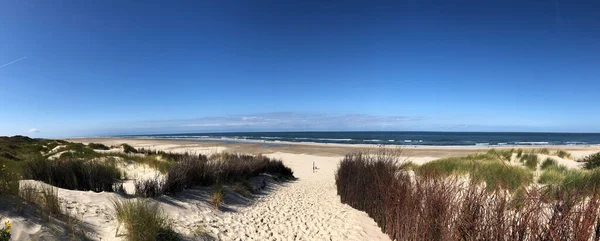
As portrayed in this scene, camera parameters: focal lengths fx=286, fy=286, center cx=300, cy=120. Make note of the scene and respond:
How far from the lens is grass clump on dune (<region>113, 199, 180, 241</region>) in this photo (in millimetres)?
4359

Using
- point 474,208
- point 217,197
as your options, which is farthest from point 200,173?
point 474,208

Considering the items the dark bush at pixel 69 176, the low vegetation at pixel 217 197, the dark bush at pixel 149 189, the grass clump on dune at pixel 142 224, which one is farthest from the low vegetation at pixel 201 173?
the grass clump on dune at pixel 142 224

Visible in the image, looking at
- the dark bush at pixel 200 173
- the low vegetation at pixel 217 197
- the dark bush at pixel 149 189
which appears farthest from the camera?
the dark bush at pixel 200 173

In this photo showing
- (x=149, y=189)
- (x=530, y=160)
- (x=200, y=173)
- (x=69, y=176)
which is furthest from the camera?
(x=530, y=160)

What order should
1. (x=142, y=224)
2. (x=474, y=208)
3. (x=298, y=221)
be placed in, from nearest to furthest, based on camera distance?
(x=474, y=208) → (x=142, y=224) → (x=298, y=221)

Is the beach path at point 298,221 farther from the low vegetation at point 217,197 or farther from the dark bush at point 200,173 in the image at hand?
the dark bush at point 200,173

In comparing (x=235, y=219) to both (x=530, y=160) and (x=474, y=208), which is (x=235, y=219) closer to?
(x=474, y=208)

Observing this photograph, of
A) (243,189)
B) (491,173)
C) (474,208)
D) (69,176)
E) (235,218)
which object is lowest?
(235,218)

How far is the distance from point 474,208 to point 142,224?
15.6 ft

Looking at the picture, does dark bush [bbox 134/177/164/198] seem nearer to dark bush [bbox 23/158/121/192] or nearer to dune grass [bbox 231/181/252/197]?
dark bush [bbox 23/158/121/192]

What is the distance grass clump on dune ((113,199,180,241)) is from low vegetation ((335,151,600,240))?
13.4 feet

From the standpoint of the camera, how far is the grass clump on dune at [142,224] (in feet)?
14.3

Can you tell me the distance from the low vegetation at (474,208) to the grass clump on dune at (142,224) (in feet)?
13.4

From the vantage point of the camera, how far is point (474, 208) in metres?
3.58
